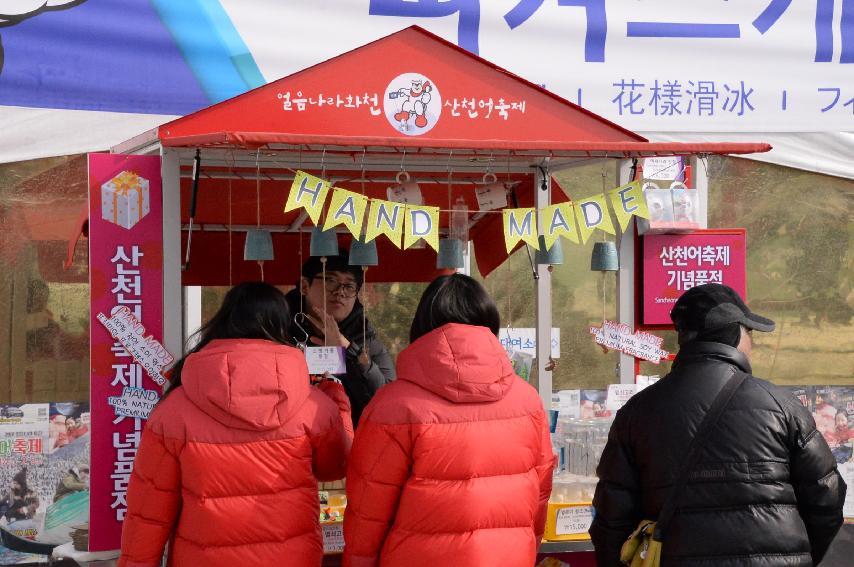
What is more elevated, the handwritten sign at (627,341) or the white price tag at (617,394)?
the handwritten sign at (627,341)

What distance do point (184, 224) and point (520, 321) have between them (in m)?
3.09

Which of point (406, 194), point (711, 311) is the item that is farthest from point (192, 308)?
point (711, 311)

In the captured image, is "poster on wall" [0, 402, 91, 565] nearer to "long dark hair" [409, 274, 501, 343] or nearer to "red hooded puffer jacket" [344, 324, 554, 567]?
"red hooded puffer jacket" [344, 324, 554, 567]

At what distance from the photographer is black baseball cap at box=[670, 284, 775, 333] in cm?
243

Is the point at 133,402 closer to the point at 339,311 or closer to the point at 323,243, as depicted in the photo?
the point at 323,243

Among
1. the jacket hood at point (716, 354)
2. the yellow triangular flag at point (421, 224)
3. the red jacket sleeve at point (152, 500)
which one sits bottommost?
the red jacket sleeve at point (152, 500)

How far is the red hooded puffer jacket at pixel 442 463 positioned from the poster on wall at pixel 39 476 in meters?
2.77

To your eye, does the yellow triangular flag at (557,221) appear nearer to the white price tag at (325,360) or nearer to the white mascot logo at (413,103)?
the white mascot logo at (413,103)

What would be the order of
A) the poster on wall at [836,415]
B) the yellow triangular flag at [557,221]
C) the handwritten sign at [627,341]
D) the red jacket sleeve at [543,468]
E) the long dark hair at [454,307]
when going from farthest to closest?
1. the poster on wall at [836,415]
2. the handwritten sign at [627,341]
3. the yellow triangular flag at [557,221]
4. the red jacket sleeve at [543,468]
5. the long dark hair at [454,307]

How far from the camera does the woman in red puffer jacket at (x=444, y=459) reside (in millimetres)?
2443

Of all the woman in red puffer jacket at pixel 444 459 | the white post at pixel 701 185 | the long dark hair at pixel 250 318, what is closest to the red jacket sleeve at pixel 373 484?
the woman in red puffer jacket at pixel 444 459

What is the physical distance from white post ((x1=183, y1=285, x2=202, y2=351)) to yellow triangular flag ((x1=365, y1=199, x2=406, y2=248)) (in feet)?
7.69

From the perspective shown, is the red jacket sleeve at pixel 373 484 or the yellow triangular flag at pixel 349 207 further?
the yellow triangular flag at pixel 349 207

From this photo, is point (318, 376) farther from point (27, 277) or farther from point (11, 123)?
point (27, 277)
